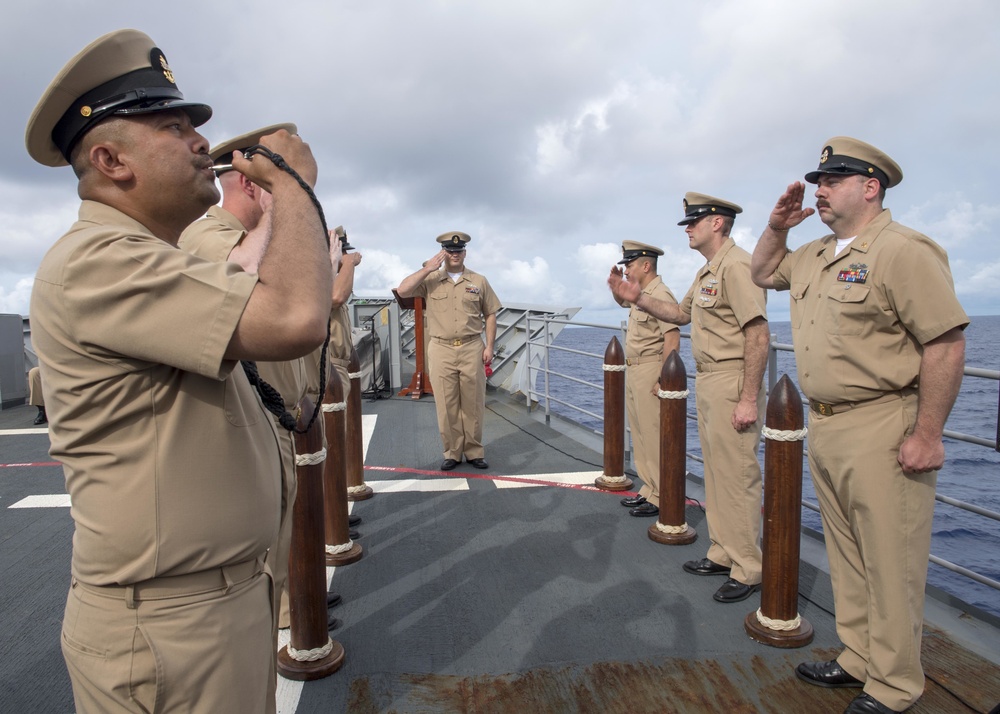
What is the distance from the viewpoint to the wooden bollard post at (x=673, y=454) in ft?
13.2

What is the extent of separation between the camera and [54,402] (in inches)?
50.5

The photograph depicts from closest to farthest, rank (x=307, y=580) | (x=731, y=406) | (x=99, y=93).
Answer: (x=99, y=93), (x=307, y=580), (x=731, y=406)

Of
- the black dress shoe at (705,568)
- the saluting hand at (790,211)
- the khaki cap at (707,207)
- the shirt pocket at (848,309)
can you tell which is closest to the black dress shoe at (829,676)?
the black dress shoe at (705,568)

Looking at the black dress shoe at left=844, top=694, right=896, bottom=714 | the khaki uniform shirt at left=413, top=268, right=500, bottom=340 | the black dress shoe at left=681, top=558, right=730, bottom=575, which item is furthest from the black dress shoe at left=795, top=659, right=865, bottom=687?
the khaki uniform shirt at left=413, top=268, right=500, bottom=340

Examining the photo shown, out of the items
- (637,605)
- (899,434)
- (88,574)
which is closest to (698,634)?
(637,605)

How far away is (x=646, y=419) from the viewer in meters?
4.93

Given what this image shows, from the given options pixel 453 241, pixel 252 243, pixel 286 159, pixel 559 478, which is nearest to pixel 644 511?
pixel 559 478

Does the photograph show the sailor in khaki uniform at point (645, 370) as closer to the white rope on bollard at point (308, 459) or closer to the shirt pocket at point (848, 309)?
the shirt pocket at point (848, 309)

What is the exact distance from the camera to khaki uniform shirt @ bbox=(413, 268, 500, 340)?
6.41 m

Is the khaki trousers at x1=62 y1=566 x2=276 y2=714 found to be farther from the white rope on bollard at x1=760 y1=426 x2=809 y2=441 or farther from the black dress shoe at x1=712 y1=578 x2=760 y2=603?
the black dress shoe at x1=712 y1=578 x2=760 y2=603

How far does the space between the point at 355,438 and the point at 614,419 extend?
193cm

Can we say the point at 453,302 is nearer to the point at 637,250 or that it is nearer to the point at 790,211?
the point at 637,250

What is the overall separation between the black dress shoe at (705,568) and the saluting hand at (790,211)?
5.98 ft

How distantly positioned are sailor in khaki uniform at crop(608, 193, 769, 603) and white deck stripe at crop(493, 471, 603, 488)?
184cm
